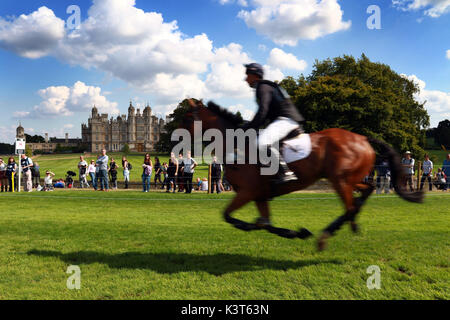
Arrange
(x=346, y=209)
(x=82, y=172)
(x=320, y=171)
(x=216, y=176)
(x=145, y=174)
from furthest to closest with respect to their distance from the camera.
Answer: (x=82, y=172), (x=145, y=174), (x=216, y=176), (x=320, y=171), (x=346, y=209)

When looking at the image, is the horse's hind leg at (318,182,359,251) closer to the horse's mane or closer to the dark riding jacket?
the dark riding jacket

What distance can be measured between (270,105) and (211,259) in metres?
2.94

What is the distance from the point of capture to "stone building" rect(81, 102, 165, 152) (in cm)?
15362

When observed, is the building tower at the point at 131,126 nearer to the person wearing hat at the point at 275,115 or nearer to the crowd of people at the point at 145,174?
the crowd of people at the point at 145,174

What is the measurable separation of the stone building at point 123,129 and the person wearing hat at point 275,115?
498ft

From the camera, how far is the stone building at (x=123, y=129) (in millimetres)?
153625

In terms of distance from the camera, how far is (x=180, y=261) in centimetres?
575

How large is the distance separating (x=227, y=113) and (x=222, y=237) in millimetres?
3429

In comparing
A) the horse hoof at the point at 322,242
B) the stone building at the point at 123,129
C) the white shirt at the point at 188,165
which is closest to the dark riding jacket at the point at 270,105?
the horse hoof at the point at 322,242

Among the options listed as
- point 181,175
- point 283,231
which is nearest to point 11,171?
point 181,175

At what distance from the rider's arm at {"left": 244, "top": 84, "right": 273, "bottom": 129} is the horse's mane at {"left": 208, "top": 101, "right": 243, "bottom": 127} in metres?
0.59

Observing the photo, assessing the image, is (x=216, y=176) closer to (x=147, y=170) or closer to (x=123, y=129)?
(x=147, y=170)

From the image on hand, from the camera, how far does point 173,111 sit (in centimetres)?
7969

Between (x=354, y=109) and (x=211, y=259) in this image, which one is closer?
(x=211, y=259)
